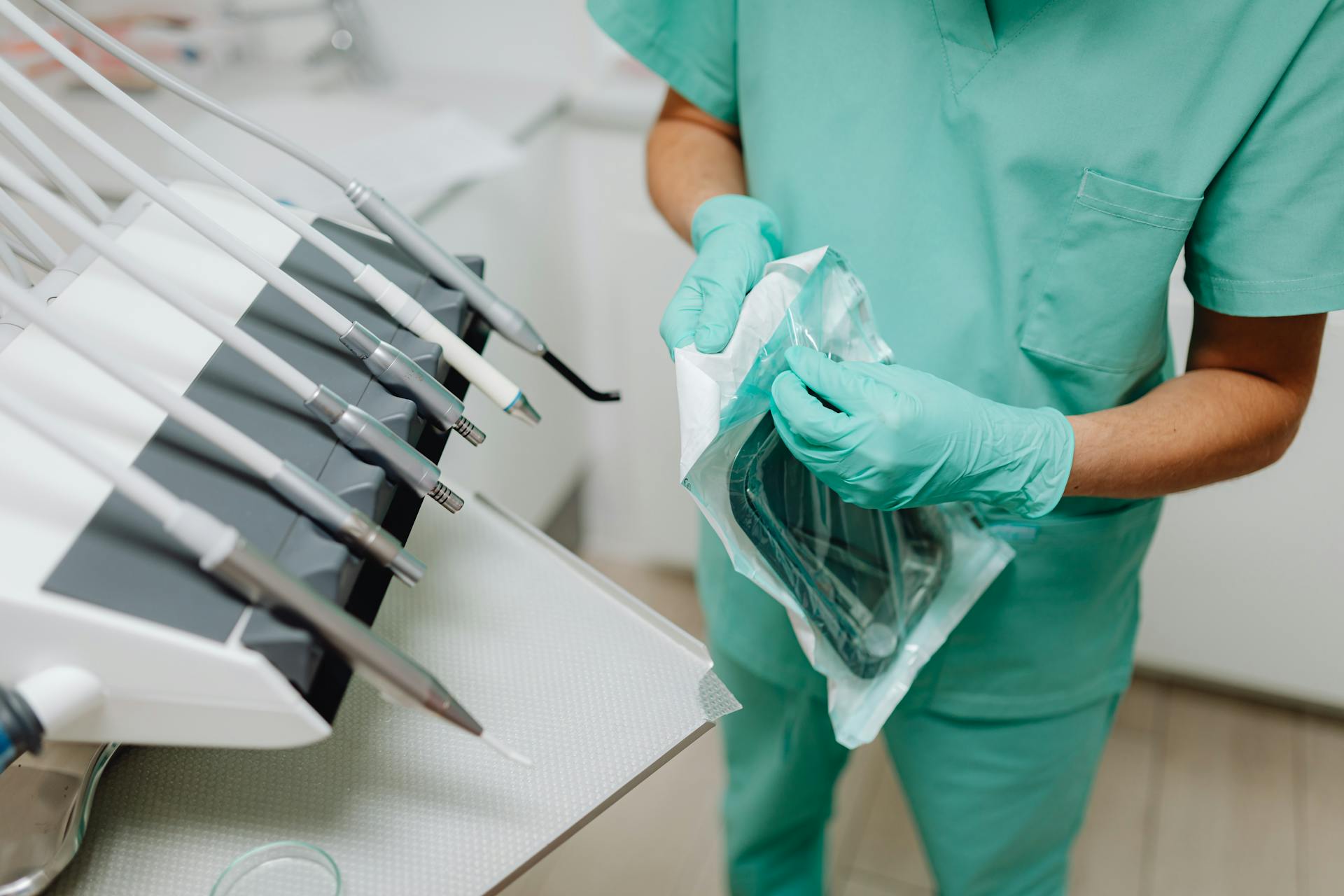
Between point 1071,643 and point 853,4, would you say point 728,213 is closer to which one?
point 853,4

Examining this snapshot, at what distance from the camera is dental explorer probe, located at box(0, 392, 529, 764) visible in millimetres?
421

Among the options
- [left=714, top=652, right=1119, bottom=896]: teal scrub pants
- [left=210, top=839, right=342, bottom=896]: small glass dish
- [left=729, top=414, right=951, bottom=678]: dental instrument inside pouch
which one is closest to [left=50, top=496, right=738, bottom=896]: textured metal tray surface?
[left=210, top=839, right=342, bottom=896]: small glass dish

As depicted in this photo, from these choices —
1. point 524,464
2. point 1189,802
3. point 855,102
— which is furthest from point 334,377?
point 1189,802

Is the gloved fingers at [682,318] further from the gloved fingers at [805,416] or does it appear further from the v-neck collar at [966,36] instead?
the v-neck collar at [966,36]

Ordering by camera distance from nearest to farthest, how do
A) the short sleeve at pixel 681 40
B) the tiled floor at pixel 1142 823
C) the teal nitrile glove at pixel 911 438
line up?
the teal nitrile glove at pixel 911 438, the short sleeve at pixel 681 40, the tiled floor at pixel 1142 823

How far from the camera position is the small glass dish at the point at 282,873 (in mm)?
536

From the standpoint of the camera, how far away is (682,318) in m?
0.70

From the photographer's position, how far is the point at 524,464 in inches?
67.0

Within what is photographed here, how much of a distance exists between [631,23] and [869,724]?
2.18ft

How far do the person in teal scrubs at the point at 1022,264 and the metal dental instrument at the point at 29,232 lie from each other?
40cm

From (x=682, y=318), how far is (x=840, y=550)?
0.82 feet

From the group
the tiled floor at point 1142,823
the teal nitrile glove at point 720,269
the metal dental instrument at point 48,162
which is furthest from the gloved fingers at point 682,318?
the tiled floor at point 1142,823

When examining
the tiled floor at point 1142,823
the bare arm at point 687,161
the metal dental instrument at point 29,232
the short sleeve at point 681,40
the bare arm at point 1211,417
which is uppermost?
the metal dental instrument at point 29,232

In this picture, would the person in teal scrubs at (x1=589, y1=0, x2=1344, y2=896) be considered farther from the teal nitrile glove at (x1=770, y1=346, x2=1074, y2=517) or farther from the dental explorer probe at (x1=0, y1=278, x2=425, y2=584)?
the dental explorer probe at (x1=0, y1=278, x2=425, y2=584)
